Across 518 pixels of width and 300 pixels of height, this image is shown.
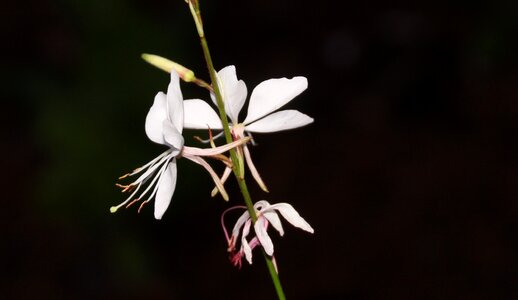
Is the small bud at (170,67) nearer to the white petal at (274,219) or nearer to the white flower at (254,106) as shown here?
the white flower at (254,106)

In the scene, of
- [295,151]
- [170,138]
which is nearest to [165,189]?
[170,138]

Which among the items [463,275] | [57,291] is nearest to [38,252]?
[57,291]

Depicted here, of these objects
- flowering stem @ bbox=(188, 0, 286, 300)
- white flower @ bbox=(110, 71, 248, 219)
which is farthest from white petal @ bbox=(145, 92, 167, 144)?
flowering stem @ bbox=(188, 0, 286, 300)

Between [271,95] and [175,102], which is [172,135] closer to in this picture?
[175,102]

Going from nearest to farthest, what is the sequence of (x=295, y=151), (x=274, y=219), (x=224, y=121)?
1. (x=224, y=121)
2. (x=274, y=219)
3. (x=295, y=151)

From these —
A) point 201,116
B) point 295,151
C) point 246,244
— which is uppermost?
point 201,116

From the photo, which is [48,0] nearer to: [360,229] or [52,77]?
[52,77]
